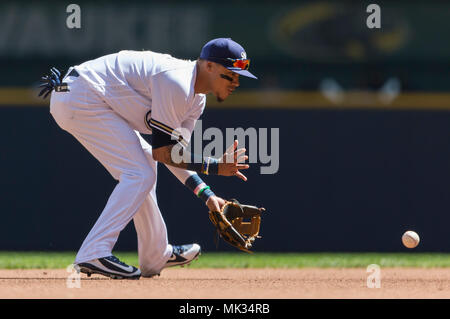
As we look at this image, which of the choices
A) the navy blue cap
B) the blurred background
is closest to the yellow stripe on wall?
the blurred background

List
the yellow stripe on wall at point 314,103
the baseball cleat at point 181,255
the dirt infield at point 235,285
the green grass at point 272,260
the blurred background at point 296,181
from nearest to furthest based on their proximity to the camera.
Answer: the dirt infield at point 235,285, the baseball cleat at point 181,255, the green grass at point 272,260, the blurred background at point 296,181, the yellow stripe on wall at point 314,103

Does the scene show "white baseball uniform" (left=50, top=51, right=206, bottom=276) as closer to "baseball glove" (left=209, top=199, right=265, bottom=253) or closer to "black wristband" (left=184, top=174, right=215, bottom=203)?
"black wristband" (left=184, top=174, right=215, bottom=203)

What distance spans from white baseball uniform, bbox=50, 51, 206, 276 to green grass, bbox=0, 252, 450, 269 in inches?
71.1

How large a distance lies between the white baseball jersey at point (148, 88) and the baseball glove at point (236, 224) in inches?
22.7

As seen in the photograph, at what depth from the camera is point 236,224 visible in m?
5.90

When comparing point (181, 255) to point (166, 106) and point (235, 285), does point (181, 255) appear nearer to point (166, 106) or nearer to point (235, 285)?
point (235, 285)

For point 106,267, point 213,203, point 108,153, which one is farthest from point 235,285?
point 108,153

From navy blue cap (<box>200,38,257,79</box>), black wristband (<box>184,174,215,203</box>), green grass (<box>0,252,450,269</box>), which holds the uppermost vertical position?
navy blue cap (<box>200,38,257,79</box>)

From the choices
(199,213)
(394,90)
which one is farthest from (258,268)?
(394,90)

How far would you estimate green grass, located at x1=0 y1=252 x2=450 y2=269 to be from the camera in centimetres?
735

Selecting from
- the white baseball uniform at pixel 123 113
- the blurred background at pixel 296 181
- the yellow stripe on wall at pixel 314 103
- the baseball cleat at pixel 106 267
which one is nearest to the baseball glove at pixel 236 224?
the white baseball uniform at pixel 123 113

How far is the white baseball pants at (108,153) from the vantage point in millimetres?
5281

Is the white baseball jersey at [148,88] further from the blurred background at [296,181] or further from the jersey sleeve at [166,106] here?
the blurred background at [296,181]

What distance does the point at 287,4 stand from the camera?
14.0 metres
